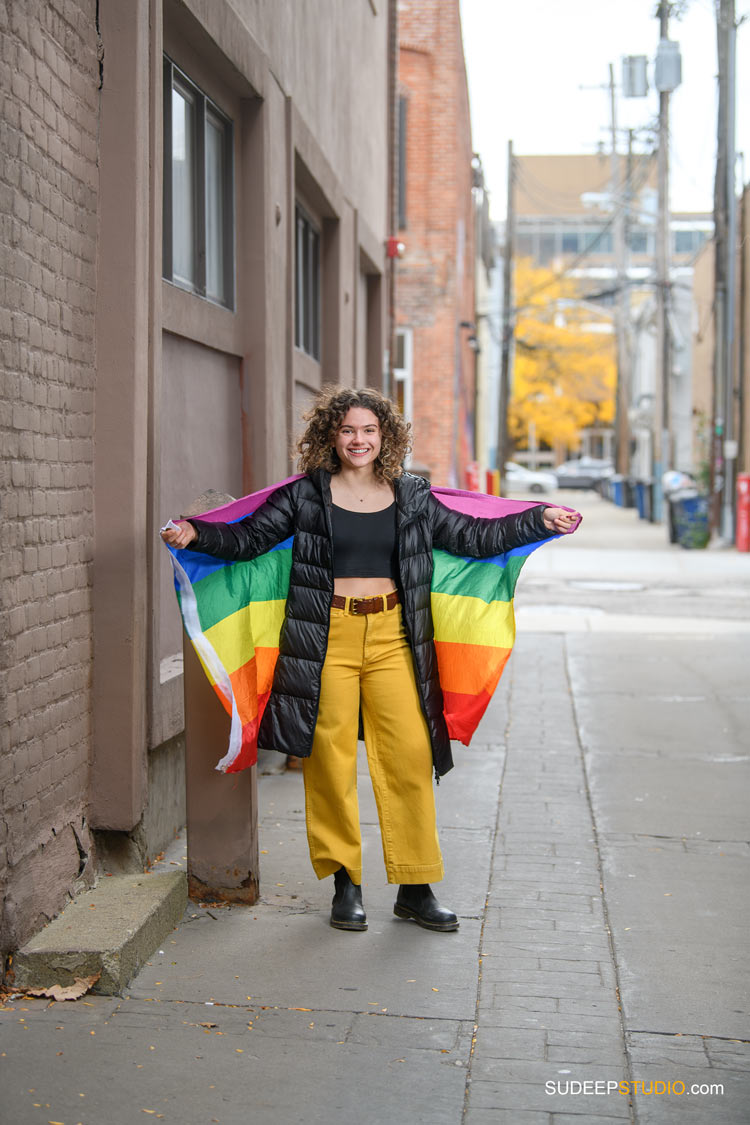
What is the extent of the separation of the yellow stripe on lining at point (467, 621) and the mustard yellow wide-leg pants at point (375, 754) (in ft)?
0.63

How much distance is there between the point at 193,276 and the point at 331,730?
2.89m

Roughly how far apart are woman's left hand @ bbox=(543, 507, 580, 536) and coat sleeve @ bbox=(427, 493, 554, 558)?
32mm

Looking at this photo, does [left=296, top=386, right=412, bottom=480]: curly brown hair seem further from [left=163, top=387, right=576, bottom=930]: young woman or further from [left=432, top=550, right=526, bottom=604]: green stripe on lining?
[left=432, top=550, right=526, bottom=604]: green stripe on lining

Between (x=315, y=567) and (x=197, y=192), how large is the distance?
9.16 ft

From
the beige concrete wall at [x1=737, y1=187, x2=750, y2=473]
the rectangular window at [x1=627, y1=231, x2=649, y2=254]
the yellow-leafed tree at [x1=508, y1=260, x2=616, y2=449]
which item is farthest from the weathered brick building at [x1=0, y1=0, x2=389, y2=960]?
the rectangular window at [x1=627, y1=231, x2=649, y2=254]

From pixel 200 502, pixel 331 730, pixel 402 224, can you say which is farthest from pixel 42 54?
pixel 402 224

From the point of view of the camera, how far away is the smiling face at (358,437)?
489 centimetres

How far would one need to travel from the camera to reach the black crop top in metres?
4.87

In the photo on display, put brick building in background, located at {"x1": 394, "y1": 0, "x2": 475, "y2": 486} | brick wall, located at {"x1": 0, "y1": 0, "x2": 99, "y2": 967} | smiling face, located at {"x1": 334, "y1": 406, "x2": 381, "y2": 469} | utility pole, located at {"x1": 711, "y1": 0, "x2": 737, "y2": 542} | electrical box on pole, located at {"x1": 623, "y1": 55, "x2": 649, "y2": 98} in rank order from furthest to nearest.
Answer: electrical box on pole, located at {"x1": 623, "y1": 55, "x2": 649, "y2": 98}
brick building in background, located at {"x1": 394, "y1": 0, "x2": 475, "y2": 486}
utility pole, located at {"x1": 711, "y1": 0, "x2": 737, "y2": 542}
smiling face, located at {"x1": 334, "y1": 406, "x2": 381, "y2": 469}
brick wall, located at {"x1": 0, "y1": 0, "x2": 99, "y2": 967}

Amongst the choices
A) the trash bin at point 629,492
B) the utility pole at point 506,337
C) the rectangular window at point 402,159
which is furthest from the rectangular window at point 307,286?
the trash bin at point 629,492

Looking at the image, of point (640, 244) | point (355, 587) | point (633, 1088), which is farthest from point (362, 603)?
point (640, 244)

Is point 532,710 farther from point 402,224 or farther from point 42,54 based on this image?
point 402,224

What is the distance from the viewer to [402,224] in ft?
84.5

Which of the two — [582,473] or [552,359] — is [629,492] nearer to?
[552,359]
